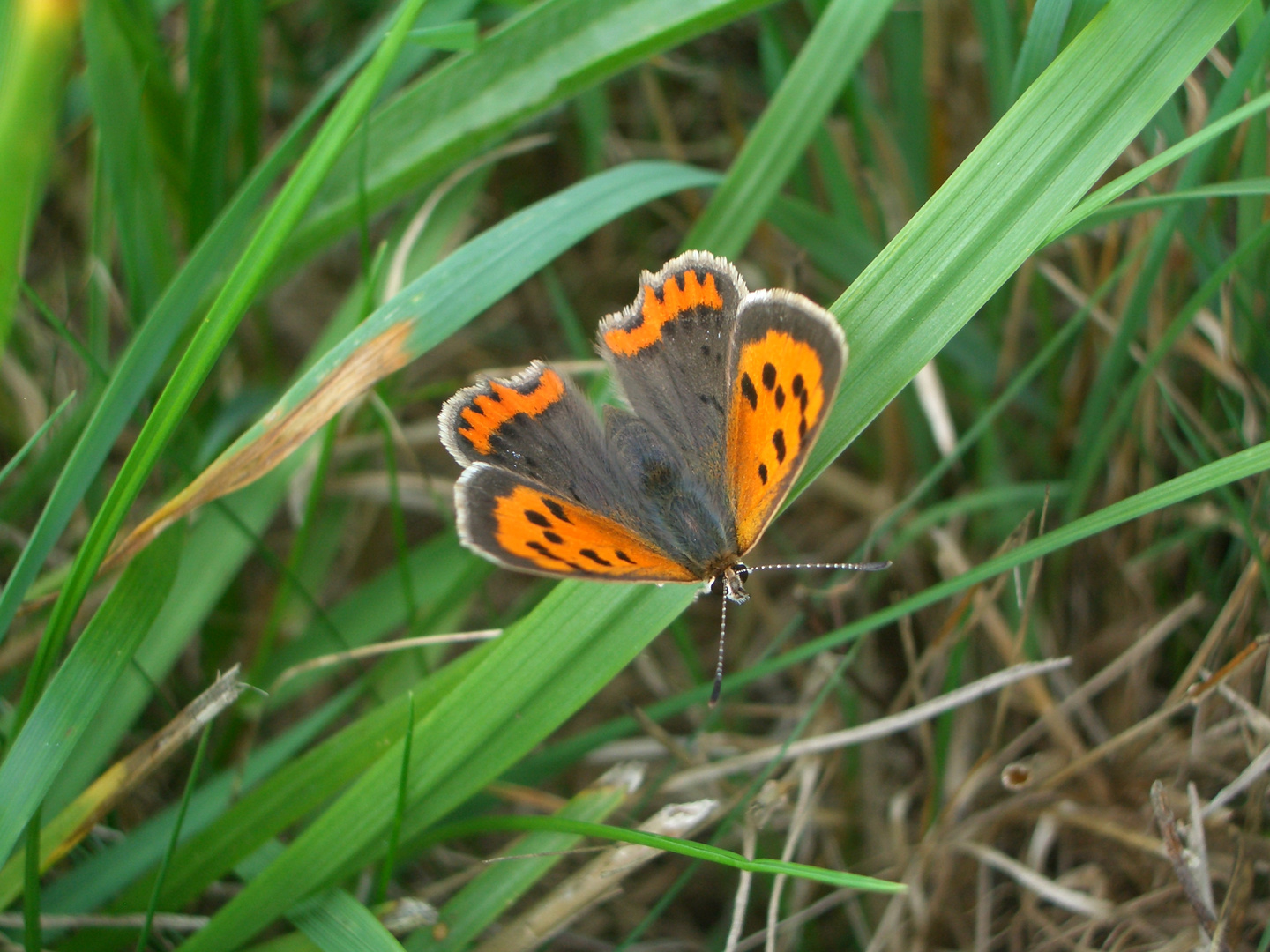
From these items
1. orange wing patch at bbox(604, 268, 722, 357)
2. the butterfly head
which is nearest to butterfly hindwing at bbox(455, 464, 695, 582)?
the butterfly head

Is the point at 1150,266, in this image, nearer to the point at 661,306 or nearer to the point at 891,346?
the point at 891,346

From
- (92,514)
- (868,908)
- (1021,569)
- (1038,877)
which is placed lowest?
(868,908)

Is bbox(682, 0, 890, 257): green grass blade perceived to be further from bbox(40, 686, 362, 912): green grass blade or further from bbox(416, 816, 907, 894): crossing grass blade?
bbox(40, 686, 362, 912): green grass blade

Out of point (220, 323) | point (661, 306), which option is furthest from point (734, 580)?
point (220, 323)

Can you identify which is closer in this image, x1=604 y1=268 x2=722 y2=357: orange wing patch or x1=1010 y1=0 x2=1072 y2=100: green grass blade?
x1=1010 y1=0 x2=1072 y2=100: green grass blade

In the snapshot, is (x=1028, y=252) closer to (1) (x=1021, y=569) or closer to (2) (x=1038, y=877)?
(1) (x=1021, y=569)

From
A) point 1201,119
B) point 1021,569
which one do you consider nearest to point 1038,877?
point 1021,569
